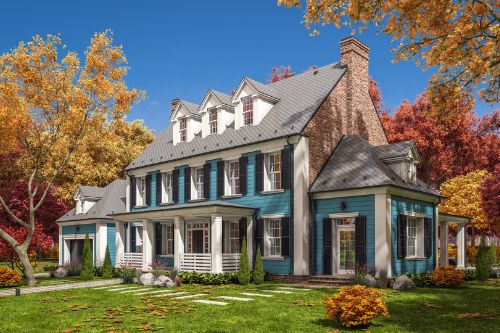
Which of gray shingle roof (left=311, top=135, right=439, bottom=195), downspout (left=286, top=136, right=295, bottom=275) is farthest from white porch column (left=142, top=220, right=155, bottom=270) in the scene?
gray shingle roof (left=311, top=135, right=439, bottom=195)

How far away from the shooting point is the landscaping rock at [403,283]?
19314mm

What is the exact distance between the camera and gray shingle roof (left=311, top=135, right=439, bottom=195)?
2114 cm

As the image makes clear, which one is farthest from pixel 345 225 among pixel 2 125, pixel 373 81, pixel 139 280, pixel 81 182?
pixel 81 182

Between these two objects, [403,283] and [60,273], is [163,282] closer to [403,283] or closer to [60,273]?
[403,283]

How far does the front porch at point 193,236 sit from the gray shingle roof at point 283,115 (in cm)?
368

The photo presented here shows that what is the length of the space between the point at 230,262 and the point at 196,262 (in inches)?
77.1

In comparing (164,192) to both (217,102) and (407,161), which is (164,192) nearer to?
(217,102)

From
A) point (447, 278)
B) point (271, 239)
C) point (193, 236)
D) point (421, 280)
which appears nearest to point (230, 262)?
point (271, 239)

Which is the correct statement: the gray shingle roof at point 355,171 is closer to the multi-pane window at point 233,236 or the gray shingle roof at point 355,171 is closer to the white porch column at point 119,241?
the multi-pane window at point 233,236

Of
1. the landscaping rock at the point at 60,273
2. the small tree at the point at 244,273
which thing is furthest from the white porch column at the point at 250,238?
the landscaping rock at the point at 60,273

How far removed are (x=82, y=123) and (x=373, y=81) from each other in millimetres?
27526

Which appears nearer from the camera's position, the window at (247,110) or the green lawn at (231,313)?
the green lawn at (231,313)

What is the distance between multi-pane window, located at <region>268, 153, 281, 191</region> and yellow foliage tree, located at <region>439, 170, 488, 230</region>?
15.8 m

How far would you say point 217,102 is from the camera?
2817 centimetres
